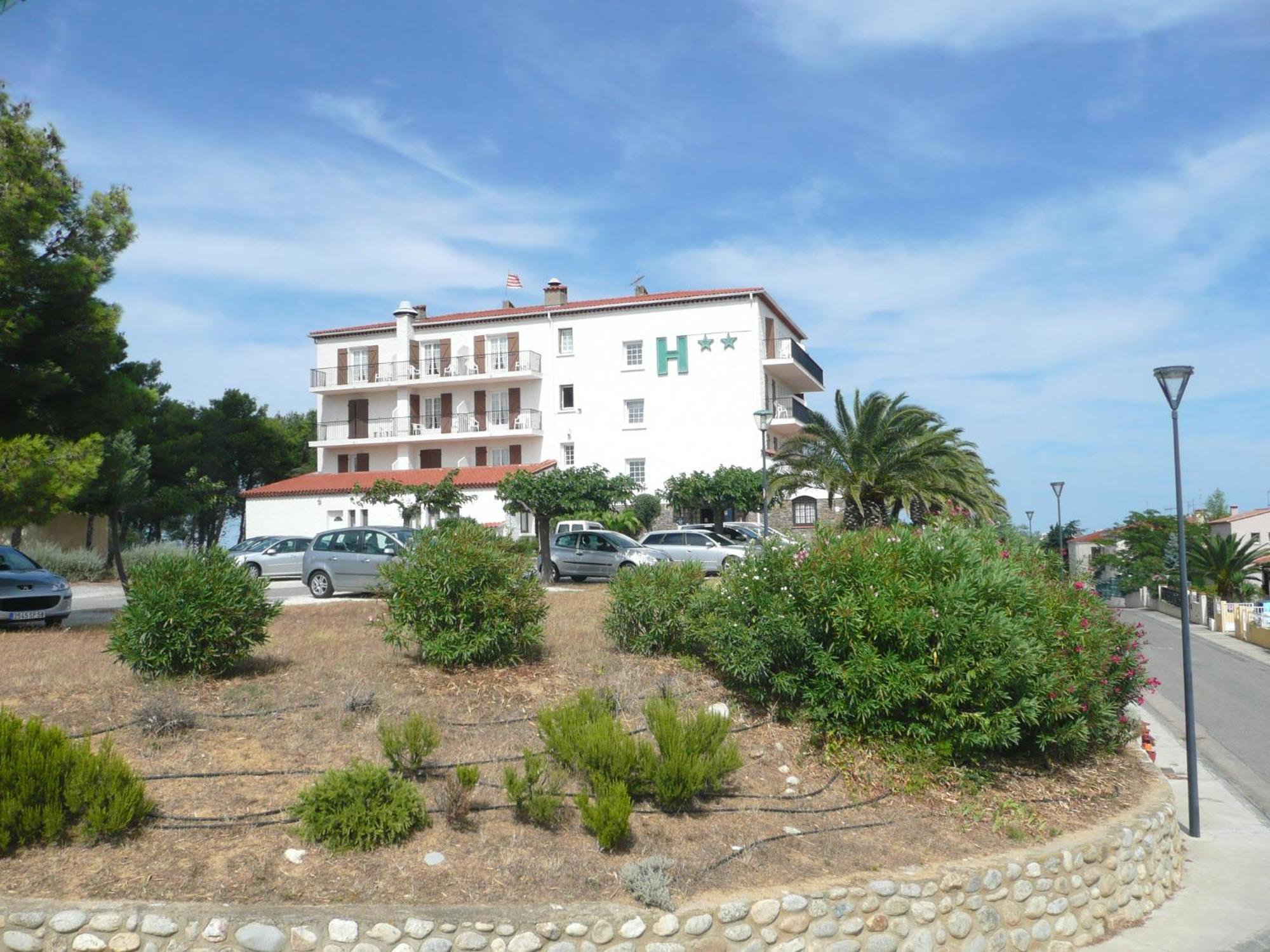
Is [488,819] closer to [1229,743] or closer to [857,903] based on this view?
[857,903]

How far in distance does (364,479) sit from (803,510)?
67.5 feet

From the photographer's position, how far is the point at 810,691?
9.02 m

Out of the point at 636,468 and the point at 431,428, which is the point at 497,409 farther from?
the point at 636,468

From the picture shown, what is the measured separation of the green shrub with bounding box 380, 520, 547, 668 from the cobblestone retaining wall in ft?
13.9

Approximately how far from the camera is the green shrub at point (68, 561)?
111 ft

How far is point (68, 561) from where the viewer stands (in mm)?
34094

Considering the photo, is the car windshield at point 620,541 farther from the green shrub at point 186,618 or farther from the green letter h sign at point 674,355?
the green letter h sign at point 674,355

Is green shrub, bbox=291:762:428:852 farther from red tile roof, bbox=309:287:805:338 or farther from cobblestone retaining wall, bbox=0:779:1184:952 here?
red tile roof, bbox=309:287:805:338

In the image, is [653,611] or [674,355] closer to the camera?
[653,611]

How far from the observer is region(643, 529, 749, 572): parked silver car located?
28016mm

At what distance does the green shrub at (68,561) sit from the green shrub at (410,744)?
30.8 metres

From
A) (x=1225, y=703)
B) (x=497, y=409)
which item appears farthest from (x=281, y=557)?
(x=1225, y=703)

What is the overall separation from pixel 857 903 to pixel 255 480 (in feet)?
188

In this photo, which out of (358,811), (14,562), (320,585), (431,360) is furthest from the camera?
(431,360)
